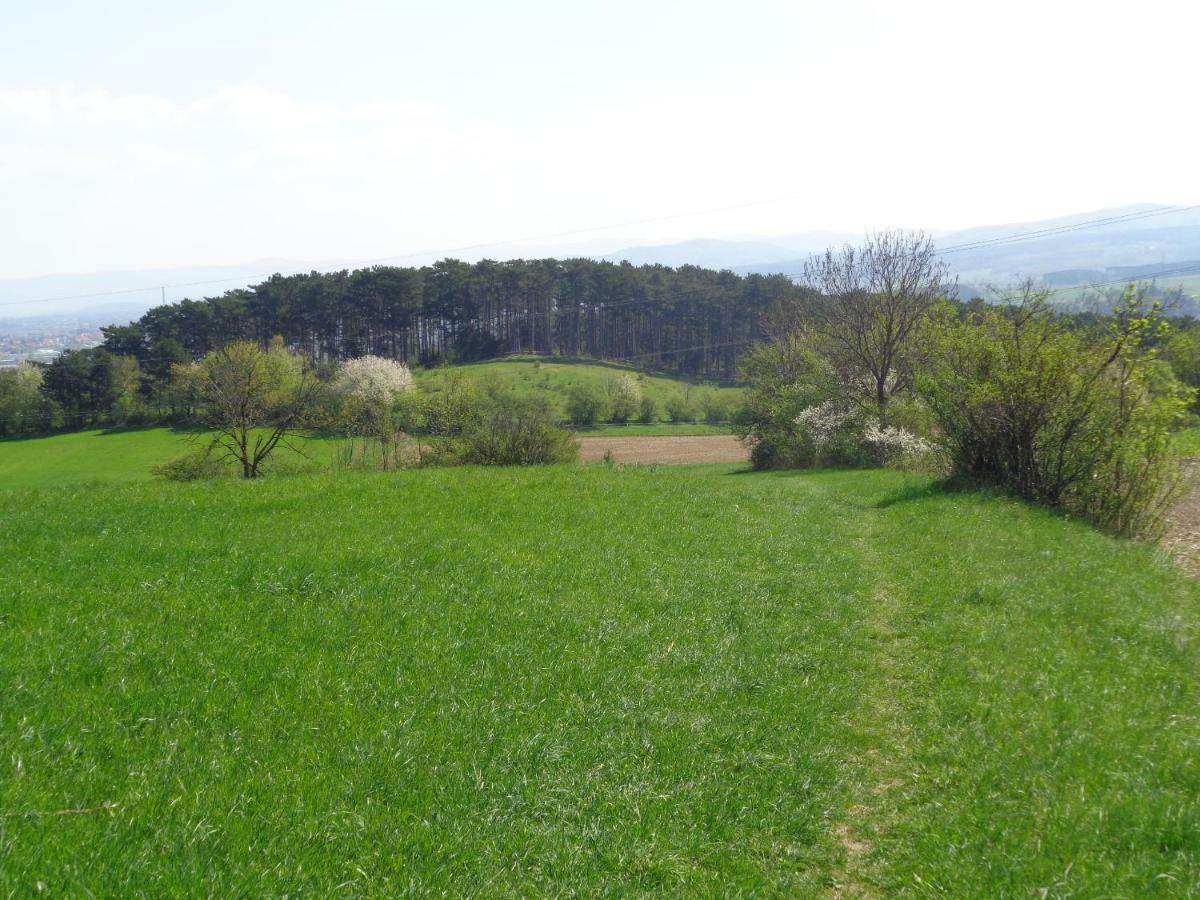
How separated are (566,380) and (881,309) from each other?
54.3 metres

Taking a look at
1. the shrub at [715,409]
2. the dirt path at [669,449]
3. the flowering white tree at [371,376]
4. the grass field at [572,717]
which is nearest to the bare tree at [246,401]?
the grass field at [572,717]

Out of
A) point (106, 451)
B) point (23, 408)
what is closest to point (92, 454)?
point (106, 451)

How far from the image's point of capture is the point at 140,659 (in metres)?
6.90

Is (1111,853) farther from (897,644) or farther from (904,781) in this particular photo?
(897,644)

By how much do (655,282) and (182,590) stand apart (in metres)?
101

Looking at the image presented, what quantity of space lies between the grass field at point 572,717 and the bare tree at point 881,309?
2554 centimetres

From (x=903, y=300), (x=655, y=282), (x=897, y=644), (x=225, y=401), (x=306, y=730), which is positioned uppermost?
(x=655, y=282)

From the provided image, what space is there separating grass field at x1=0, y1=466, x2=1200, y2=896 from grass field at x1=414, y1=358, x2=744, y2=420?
65957mm

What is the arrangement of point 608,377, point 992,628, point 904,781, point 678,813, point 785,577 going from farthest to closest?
1. point 608,377
2. point 785,577
3. point 992,628
4. point 904,781
5. point 678,813

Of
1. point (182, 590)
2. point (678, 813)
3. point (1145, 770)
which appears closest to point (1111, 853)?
point (1145, 770)

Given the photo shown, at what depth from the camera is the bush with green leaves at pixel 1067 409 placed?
53.5ft

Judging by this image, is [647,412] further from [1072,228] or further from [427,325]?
[1072,228]

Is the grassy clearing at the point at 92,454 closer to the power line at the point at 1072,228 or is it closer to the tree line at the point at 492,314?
the tree line at the point at 492,314

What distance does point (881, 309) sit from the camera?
123 feet
